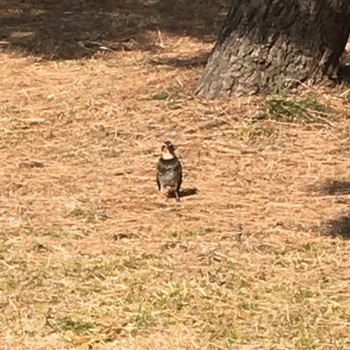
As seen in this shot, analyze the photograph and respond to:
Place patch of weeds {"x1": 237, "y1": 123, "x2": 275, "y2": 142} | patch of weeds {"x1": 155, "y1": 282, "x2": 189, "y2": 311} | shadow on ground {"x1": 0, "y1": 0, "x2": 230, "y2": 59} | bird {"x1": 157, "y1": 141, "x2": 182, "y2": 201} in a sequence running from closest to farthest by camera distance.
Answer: patch of weeds {"x1": 155, "y1": 282, "x2": 189, "y2": 311} → bird {"x1": 157, "y1": 141, "x2": 182, "y2": 201} → patch of weeds {"x1": 237, "y1": 123, "x2": 275, "y2": 142} → shadow on ground {"x1": 0, "y1": 0, "x2": 230, "y2": 59}

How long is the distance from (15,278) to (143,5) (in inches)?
282

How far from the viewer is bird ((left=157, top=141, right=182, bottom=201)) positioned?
19.2 feet

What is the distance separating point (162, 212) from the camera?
5734 mm

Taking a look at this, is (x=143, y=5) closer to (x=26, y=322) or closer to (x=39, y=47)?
(x=39, y=47)

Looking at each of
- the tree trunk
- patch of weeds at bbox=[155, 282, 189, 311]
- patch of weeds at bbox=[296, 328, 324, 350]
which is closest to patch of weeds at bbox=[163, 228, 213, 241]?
patch of weeds at bbox=[155, 282, 189, 311]

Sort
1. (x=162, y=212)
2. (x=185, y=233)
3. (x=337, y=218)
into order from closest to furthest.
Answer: (x=185, y=233)
(x=337, y=218)
(x=162, y=212)

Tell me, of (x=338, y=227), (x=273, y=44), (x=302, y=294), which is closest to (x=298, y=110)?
(x=273, y=44)

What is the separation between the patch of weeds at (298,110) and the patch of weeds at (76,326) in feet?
10.5

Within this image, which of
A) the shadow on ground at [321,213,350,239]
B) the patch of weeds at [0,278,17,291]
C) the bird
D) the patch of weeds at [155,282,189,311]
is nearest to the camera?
the patch of weeds at [155,282,189,311]

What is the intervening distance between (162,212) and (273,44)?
2.38 meters

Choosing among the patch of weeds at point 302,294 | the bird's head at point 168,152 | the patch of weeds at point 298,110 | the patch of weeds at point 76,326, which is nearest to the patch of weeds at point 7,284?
the patch of weeds at point 76,326

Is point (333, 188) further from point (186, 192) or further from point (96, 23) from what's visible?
point (96, 23)

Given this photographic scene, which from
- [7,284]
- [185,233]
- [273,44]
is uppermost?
[273,44]

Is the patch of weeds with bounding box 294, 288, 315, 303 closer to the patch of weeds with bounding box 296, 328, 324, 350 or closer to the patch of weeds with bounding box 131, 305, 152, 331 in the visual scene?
the patch of weeds with bounding box 296, 328, 324, 350
